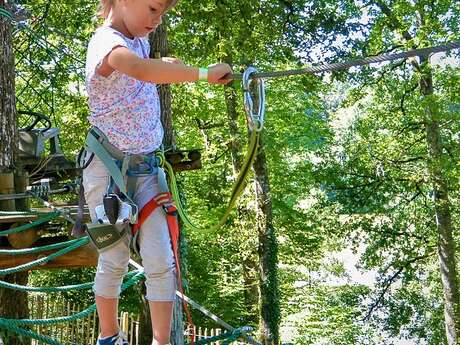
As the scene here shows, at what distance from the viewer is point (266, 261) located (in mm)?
12609

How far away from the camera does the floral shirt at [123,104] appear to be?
211cm

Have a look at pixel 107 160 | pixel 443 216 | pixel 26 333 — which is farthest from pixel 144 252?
pixel 443 216

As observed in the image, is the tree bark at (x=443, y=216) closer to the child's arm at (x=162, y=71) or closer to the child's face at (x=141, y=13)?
the child's face at (x=141, y=13)

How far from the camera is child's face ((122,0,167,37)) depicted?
6.82 ft

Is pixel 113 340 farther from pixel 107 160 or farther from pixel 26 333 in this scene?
pixel 26 333

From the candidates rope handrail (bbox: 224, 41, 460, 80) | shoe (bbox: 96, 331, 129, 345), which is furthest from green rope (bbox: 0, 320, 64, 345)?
rope handrail (bbox: 224, 41, 460, 80)

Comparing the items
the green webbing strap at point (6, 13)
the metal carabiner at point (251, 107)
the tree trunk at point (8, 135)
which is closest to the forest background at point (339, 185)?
the tree trunk at point (8, 135)

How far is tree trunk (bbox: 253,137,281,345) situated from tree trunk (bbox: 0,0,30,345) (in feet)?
22.1

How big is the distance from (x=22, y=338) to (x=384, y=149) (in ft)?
37.1

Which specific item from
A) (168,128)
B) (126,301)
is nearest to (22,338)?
(168,128)

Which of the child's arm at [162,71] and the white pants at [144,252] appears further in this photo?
the white pants at [144,252]

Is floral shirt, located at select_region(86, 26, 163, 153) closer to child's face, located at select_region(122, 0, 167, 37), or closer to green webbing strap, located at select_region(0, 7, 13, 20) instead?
child's face, located at select_region(122, 0, 167, 37)

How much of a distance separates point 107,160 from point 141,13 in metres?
0.45

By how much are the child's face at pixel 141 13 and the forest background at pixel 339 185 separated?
30.4ft
